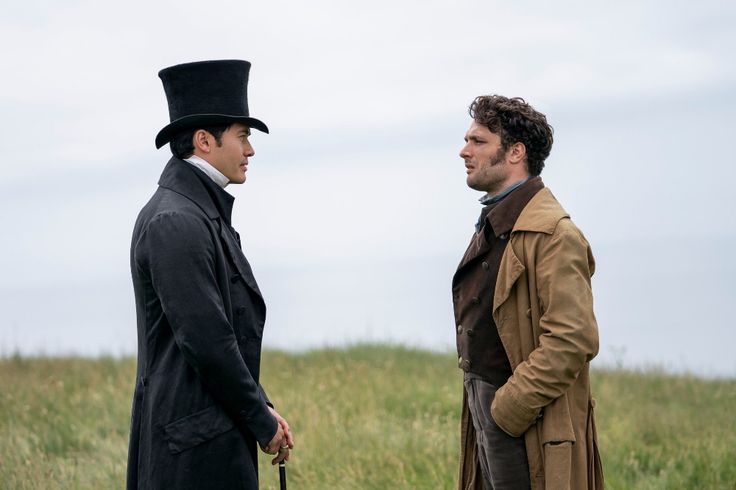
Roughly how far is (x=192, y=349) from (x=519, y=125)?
1887 millimetres

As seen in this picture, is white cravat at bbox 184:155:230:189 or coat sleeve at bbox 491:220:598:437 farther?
white cravat at bbox 184:155:230:189

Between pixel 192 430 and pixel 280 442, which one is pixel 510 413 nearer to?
pixel 280 442

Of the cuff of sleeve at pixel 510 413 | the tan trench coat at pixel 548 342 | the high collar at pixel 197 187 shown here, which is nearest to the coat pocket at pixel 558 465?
the tan trench coat at pixel 548 342

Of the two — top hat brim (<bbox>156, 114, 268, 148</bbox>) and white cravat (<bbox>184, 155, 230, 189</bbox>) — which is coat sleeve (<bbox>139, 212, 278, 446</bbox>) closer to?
white cravat (<bbox>184, 155, 230, 189</bbox>)

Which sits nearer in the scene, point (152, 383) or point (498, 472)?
point (152, 383)

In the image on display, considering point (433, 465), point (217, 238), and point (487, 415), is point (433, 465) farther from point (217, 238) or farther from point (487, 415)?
point (217, 238)

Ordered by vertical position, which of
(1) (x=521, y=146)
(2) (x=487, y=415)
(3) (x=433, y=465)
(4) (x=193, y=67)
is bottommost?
(3) (x=433, y=465)

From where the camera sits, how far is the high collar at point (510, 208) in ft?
15.0

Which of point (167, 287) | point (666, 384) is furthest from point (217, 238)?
point (666, 384)

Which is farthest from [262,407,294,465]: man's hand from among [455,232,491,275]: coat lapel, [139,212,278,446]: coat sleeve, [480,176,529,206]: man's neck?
[480,176,529,206]: man's neck

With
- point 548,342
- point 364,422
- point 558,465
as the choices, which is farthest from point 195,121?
point 364,422

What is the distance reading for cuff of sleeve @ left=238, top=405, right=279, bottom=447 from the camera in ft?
13.7

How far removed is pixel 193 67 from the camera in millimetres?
4625

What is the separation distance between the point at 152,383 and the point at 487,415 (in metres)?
1.53
